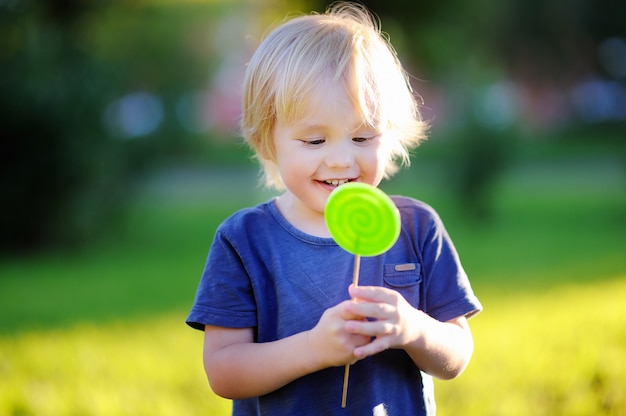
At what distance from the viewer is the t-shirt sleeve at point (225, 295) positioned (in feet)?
7.13

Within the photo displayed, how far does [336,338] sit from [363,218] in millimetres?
308

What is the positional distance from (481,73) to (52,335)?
778 cm

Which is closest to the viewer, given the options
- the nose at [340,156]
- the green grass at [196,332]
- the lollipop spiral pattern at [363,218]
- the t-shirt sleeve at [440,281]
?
the lollipop spiral pattern at [363,218]

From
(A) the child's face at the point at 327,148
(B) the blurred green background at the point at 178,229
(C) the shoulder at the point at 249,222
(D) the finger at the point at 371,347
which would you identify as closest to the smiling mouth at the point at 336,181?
(A) the child's face at the point at 327,148

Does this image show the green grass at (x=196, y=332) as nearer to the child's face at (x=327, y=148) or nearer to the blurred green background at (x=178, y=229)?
the blurred green background at (x=178, y=229)

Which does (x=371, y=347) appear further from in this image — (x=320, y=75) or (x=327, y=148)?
(x=320, y=75)

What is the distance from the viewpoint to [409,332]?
1.97m

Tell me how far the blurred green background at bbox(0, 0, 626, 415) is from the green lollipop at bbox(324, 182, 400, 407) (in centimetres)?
184

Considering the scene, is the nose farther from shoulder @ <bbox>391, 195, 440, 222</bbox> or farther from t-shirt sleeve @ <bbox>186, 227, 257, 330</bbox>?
t-shirt sleeve @ <bbox>186, 227, 257, 330</bbox>

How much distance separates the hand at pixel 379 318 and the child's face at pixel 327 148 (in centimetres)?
38

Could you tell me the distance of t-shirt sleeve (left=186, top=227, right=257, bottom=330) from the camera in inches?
85.6

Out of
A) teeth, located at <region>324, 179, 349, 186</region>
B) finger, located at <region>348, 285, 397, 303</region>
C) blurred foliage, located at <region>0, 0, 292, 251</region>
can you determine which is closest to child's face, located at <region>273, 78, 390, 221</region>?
teeth, located at <region>324, 179, 349, 186</region>

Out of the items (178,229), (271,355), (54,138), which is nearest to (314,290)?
(271,355)

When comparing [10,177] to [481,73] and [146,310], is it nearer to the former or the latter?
[146,310]
